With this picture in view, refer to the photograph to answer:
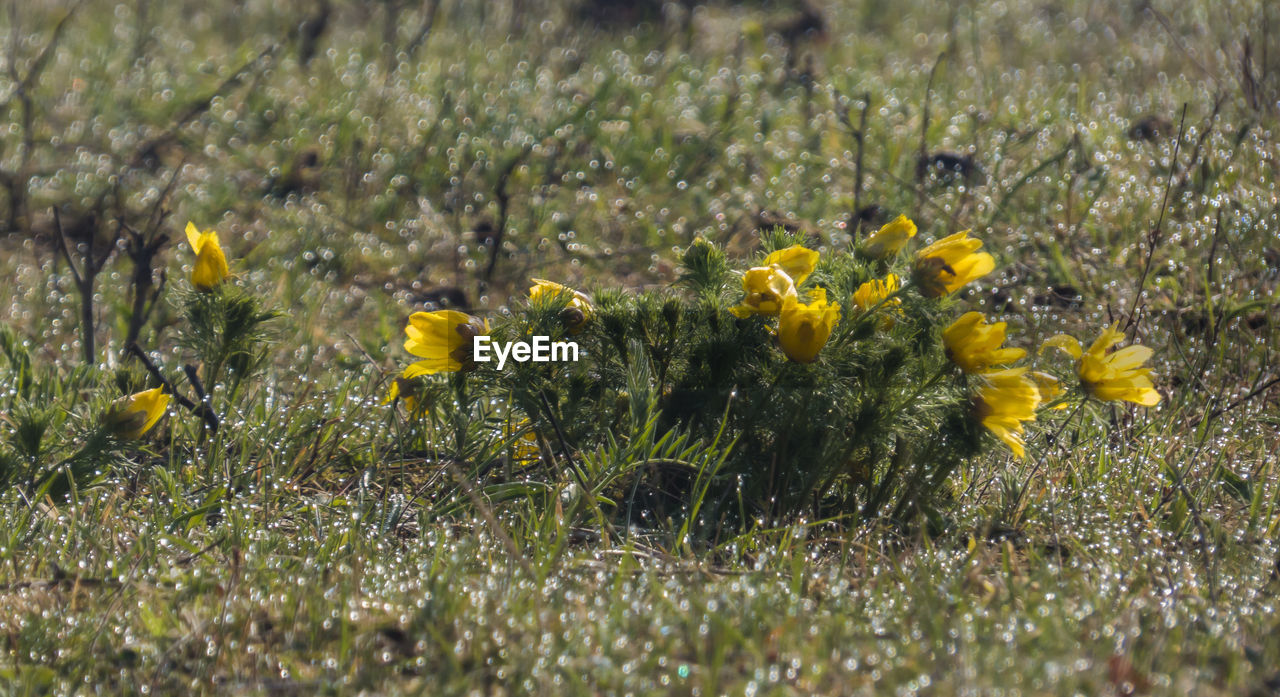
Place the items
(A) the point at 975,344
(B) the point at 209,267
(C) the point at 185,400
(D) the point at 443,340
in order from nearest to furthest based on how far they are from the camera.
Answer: (A) the point at 975,344 → (D) the point at 443,340 → (B) the point at 209,267 → (C) the point at 185,400

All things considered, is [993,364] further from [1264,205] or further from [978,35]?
[978,35]

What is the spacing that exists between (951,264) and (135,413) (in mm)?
1426

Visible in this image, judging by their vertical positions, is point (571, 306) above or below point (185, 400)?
above

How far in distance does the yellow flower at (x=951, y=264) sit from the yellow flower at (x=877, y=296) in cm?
6

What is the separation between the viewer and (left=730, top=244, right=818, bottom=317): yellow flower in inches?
70.8

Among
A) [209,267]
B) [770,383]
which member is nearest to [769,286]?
[770,383]

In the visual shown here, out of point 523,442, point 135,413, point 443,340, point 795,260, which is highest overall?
point 795,260

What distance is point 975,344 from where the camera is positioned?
177 cm

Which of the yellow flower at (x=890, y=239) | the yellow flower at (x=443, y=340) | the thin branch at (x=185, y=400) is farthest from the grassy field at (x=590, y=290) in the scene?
the yellow flower at (x=443, y=340)

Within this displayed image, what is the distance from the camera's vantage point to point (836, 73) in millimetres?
4316

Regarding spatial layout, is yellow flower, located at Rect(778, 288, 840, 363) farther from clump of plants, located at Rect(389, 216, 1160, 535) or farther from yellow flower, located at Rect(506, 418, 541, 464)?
yellow flower, located at Rect(506, 418, 541, 464)

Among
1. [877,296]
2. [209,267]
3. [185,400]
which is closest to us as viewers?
[877,296]

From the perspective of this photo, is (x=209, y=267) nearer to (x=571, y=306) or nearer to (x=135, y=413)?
(x=135, y=413)

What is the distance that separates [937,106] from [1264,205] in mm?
1269
